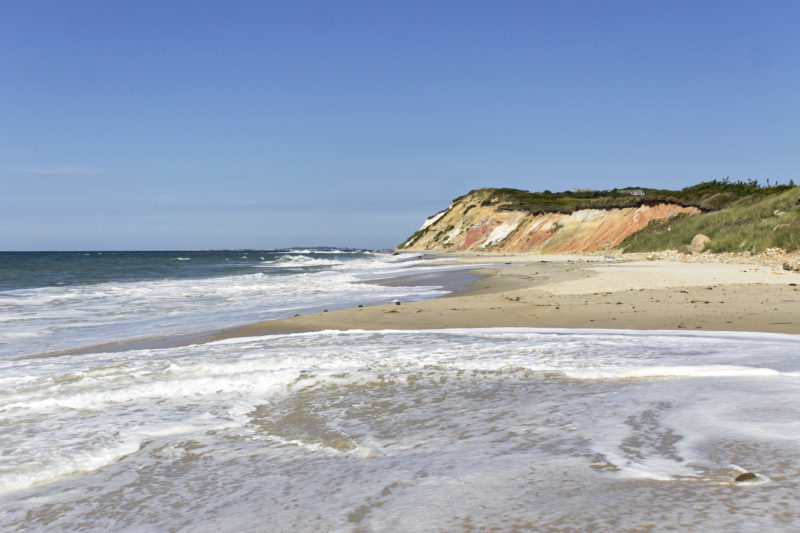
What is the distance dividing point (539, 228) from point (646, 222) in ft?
56.3

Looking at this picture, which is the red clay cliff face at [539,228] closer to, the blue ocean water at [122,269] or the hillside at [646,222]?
Answer: the hillside at [646,222]

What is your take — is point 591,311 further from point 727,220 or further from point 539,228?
point 539,228

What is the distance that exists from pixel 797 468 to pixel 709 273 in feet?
49.2

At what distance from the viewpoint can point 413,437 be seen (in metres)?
3.75

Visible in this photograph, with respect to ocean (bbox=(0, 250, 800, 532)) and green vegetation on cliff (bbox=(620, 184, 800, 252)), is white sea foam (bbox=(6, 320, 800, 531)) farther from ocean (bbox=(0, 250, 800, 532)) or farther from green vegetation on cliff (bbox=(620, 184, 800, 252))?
green vegetation on cliff (bbox=(620, 184, 800, 252))

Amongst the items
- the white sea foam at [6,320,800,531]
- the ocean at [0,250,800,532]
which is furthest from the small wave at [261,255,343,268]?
the white sea foam at [6,320,800,531]

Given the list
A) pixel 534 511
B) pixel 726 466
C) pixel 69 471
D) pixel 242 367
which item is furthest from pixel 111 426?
pixel 726 466

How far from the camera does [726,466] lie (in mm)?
2928

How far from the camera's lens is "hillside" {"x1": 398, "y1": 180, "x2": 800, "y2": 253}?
2475cm

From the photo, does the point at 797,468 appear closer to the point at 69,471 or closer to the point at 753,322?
the point at 69,471

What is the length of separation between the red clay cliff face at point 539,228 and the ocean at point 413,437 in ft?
126

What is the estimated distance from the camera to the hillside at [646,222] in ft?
81.2

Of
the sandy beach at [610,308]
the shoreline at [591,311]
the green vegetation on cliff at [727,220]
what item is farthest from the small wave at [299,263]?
the shoreline at [591,311]

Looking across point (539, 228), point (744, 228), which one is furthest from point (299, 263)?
point (744, 228)
